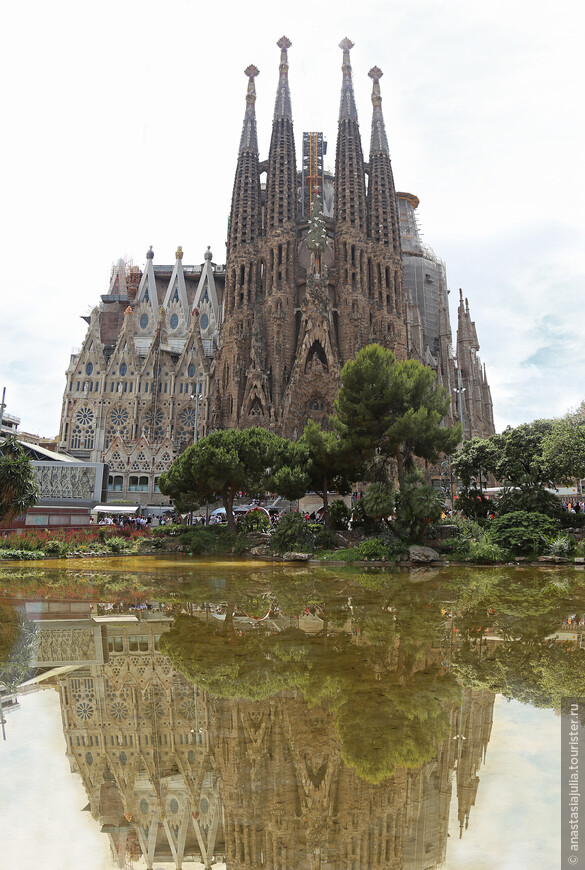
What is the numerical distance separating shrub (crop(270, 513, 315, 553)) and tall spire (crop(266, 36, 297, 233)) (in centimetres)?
3627

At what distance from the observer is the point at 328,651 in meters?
6.96

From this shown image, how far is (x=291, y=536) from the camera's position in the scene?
2223cm

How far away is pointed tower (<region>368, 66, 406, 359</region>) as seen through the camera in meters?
49.4

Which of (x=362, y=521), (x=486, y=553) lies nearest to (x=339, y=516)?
(x=362, y=521)

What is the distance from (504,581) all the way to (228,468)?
525 inches

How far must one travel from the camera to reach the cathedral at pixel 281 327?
4734cm

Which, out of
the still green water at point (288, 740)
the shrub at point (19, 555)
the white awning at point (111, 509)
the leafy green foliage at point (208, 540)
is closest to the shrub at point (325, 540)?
the leafy green foliage at point (208, 540)

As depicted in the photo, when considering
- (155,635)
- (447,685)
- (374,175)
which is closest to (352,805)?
(447,685)

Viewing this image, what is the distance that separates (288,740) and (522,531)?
1723cm

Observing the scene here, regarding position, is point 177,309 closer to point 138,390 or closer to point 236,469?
point 138,390

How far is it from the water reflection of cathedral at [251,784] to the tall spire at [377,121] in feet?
194

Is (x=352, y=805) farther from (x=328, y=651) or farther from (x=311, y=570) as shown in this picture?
(x=311, y=570)

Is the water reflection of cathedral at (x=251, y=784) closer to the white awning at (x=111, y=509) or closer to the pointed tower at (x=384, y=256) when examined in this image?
Answer: the white awning at (x=111, y=509)

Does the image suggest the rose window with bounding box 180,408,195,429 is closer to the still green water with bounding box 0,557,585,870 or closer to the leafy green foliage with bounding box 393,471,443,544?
the leafy green foliage with bounding box 393,471,443,544
